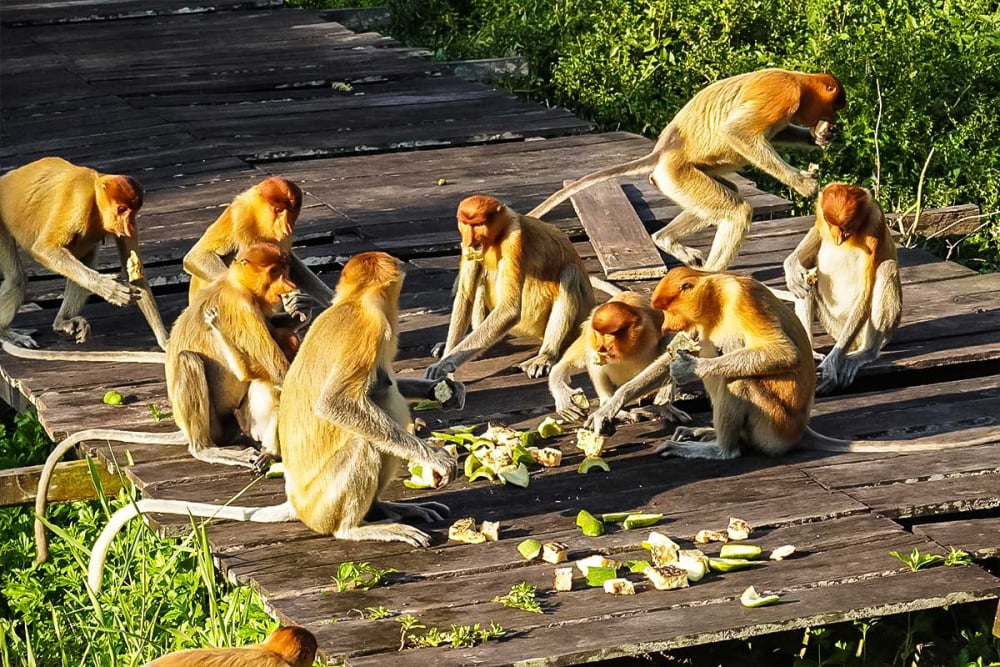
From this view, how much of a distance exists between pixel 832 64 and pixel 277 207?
5.62 metres

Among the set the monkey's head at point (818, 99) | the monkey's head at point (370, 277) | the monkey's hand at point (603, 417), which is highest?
the monkey's head at point (818, 99)

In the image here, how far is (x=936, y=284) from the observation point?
7.88 m

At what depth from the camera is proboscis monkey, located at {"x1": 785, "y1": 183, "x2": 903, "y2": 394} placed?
657cm

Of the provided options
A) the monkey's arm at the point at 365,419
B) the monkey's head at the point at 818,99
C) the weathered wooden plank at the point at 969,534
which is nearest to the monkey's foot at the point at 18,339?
the monkey's arm at the point at 365,419

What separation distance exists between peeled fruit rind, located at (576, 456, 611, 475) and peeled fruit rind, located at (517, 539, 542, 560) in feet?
2.36

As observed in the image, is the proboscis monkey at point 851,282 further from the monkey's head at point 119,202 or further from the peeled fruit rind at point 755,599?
the monkey's head at point 119,202

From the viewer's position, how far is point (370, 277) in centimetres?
511

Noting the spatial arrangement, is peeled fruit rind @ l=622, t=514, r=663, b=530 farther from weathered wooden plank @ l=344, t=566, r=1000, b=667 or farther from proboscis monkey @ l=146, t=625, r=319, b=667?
proboscis monkey @ l=146, t=625, r=319, b=667

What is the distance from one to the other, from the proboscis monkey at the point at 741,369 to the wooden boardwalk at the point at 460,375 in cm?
10

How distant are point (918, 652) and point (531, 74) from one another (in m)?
7.97

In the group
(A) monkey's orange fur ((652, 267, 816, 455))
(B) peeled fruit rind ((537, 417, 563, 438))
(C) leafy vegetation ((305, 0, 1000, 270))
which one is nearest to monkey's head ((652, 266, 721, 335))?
(A) monkey's orange fur ((652, 267, 816, 455))

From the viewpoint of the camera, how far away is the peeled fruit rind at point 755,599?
4.63m

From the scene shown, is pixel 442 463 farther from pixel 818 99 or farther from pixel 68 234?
pixel 818 99

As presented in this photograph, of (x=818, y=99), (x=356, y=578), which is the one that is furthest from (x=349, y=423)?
(x=818, y=99)
